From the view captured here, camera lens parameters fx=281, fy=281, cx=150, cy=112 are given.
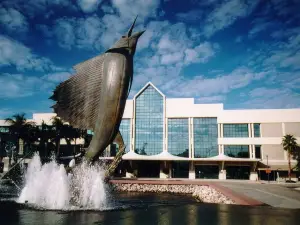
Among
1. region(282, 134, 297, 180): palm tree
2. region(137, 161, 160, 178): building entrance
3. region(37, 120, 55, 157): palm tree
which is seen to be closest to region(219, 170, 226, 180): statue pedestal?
region(282, 134, 297, 180): palm tree

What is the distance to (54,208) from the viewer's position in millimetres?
9844

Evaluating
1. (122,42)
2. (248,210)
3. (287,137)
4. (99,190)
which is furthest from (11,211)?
(287,137)

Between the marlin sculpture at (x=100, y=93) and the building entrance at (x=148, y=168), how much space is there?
35324 mm

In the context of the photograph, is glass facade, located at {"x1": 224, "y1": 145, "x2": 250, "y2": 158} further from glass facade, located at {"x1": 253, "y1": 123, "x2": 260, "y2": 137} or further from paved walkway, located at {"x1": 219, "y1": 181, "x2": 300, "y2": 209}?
paved walkway, located at {"x1": 219, "y1": 181, "x2": 300, "y2": 209}

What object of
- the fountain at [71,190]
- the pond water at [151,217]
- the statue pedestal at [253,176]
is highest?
the fountain at [71,190]

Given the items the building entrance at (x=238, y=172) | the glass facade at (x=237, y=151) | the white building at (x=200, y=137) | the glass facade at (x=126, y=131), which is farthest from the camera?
the glass facade at (x=126, y=131)

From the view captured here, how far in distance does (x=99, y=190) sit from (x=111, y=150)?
33.7m

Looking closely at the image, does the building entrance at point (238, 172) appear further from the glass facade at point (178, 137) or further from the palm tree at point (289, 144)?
the glass facade at point (178, 137)

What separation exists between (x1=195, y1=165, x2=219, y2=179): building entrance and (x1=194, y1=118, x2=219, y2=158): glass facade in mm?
1776

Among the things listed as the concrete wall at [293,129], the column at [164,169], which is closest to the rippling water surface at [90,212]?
the column at [164,169]

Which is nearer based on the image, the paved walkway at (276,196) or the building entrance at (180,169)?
the paved walkway at (276,196)

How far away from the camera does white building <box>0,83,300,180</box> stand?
4150 centimetres

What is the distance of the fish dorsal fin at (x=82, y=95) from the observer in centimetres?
948

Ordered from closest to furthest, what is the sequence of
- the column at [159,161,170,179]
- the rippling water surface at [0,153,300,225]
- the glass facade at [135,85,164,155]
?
the rippling water surface at [0,153,300,225], the column at [159,161,170,179], the glass facade at [135,85,164,155]
